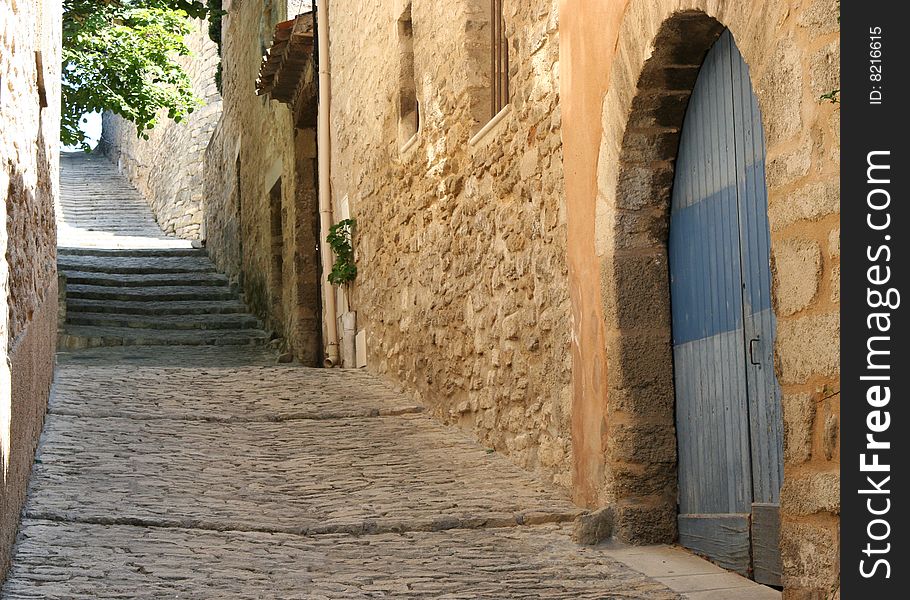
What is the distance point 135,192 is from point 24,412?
87.3 feet

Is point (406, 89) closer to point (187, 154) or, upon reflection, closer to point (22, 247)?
point (22, 247)

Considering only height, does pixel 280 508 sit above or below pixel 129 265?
below

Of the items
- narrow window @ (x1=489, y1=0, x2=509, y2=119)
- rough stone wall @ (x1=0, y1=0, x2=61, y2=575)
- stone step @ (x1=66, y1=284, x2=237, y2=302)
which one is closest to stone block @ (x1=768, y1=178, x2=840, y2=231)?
rough stone wall @ (x1=0, y1=0, x2=61, y2=575)

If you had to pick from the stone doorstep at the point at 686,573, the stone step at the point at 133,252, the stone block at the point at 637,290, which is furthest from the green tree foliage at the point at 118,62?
the stone doorstep at the point at 686,573

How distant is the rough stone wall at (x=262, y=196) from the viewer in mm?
12508

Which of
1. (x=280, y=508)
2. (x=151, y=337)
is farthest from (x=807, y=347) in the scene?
(x=151, y=337)

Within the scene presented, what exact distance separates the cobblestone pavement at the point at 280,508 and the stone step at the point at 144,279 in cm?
688

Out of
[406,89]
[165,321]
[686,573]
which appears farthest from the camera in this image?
[165,321]

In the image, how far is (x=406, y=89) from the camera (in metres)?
8.88

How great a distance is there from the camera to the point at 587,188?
18.0 ft

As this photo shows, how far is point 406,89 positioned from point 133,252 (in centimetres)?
1048

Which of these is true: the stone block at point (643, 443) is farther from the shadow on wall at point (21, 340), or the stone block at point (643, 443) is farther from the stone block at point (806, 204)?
the shadow on wall at point (21, 340)

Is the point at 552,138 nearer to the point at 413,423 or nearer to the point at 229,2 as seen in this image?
the point at 413,423
